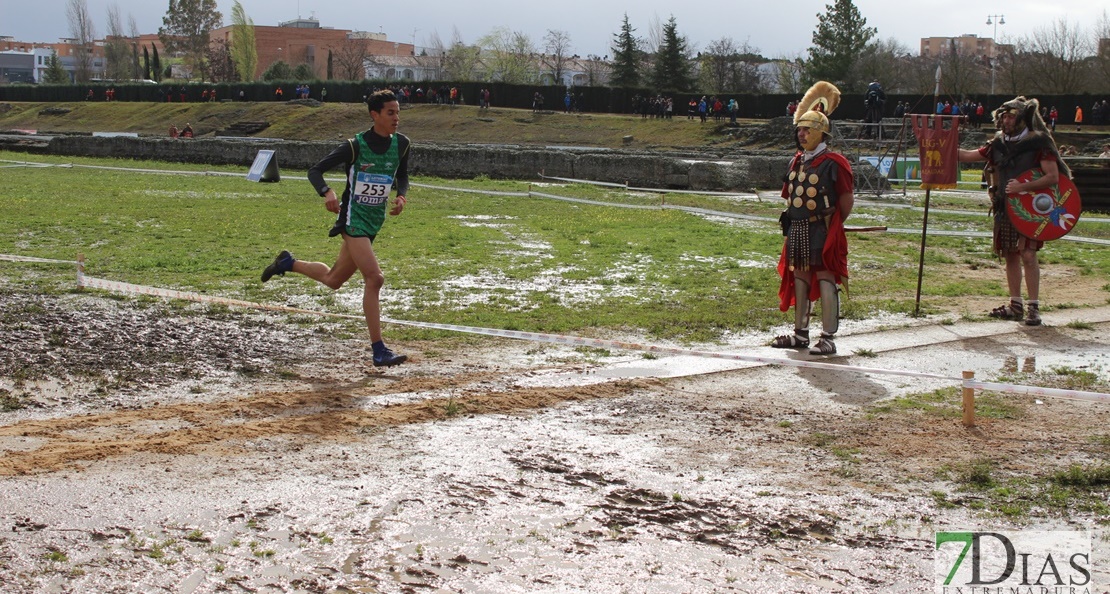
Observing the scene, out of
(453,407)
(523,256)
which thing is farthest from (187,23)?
(453,407)

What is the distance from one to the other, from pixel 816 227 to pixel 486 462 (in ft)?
12.8

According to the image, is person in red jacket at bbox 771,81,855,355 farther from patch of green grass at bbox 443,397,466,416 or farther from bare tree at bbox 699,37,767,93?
bare tree at bbox 699,37,767,93

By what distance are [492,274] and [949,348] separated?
5.07 meters

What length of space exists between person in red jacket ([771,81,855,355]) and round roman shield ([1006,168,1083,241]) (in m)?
2.25

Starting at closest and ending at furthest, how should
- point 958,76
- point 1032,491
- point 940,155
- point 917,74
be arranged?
point 1032,491 < point 940,155 < point 958,76 < point 917,74

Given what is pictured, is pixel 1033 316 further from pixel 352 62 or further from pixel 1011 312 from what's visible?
pixel 352 62

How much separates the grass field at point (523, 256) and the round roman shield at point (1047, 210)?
3.49ft

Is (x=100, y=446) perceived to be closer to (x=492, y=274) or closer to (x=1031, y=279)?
(x=492, y=274)

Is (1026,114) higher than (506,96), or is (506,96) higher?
(506,96)

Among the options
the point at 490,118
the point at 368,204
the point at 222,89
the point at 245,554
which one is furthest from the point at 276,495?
the point at 222,89

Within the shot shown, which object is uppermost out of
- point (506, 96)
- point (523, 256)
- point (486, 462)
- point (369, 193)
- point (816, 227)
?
point (506, 96)

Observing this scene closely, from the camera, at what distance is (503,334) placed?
8.16 m

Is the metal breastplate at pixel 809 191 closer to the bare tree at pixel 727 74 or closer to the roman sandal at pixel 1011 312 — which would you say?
the roman sandal at pixel 1011 312

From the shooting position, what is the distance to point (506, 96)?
210 ft
